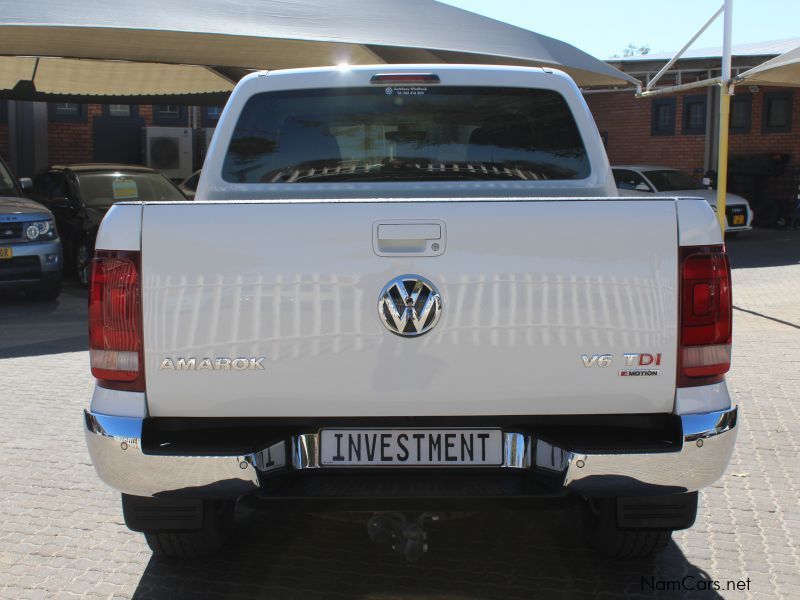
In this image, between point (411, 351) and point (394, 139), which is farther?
point (394, 139)

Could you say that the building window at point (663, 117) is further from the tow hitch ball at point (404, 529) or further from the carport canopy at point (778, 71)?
the tow hitch ball at point (404, 529)

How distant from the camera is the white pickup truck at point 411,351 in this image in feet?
10.3

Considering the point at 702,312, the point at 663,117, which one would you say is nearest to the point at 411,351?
the point at 702,312

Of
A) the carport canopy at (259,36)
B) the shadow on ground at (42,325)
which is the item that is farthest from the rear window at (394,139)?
the carport canopy at (259,36)

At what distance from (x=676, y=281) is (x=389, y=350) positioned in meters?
0.89

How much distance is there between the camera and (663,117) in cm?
2725

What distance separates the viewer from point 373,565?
4176 millimetres

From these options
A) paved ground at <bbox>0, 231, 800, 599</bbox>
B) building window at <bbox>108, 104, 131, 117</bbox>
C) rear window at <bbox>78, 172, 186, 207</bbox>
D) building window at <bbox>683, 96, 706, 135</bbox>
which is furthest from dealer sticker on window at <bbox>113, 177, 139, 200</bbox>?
building window at <bbox>683, 96, 706, 135</bbox>

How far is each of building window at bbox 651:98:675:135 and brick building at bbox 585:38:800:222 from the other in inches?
1.0

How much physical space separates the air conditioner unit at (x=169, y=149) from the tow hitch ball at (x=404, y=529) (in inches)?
791

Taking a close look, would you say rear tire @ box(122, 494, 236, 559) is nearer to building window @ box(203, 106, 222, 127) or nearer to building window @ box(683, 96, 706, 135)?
building window @ box(203, 106, 222, 127)

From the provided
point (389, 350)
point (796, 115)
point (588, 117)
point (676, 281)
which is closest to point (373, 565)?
point (389, 350)

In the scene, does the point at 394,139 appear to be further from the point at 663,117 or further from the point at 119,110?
the point at 663,117

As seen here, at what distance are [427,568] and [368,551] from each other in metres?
0.32
